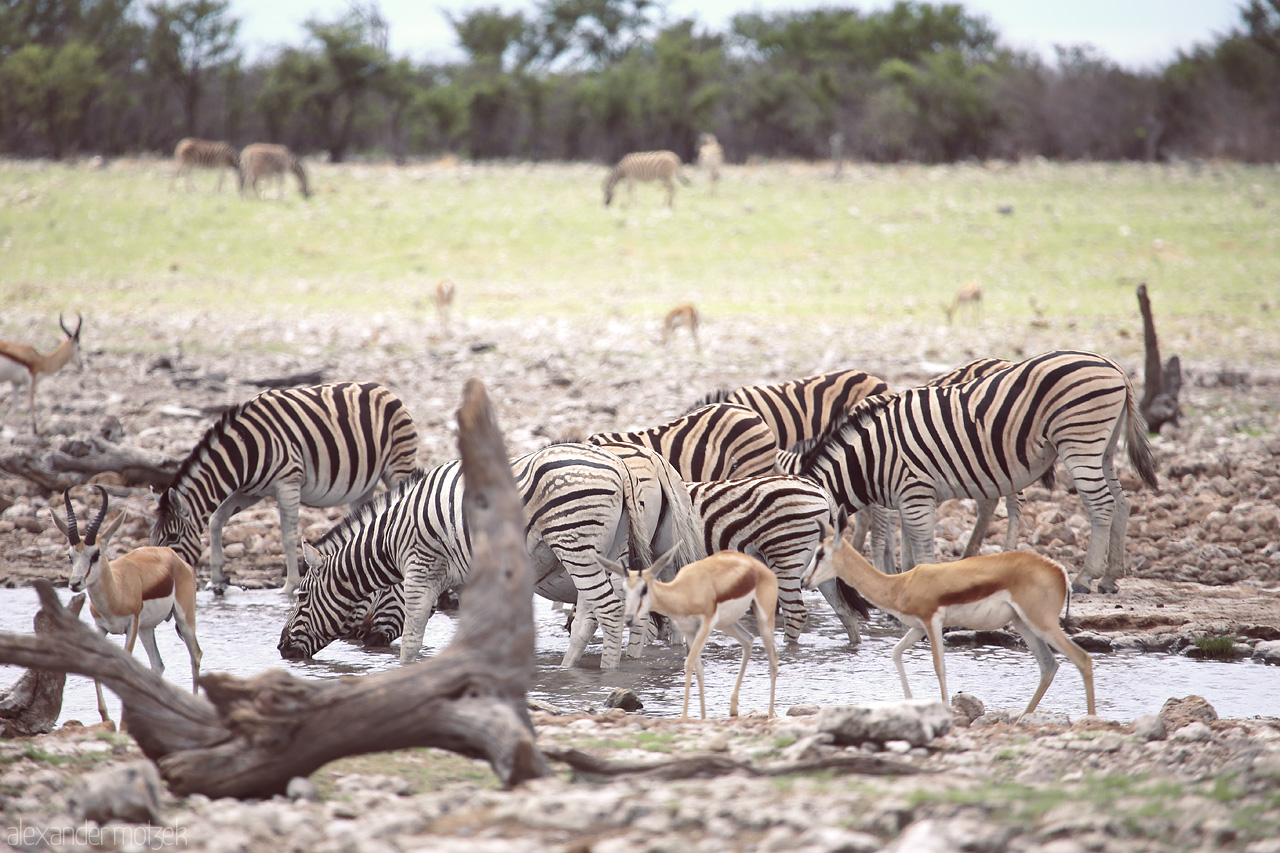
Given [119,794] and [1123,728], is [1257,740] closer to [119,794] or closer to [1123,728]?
[1123,728]

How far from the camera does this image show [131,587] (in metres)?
6.80

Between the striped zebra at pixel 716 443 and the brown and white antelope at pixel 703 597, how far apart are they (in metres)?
2.78

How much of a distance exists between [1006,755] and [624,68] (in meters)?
46.8

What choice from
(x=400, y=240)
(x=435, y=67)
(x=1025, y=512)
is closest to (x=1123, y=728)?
(x=1025, y=512)

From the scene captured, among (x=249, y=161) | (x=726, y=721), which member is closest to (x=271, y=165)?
(x=249, y=161)

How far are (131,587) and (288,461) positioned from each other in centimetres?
293

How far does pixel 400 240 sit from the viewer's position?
1110 inches

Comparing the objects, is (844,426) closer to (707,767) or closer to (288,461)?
(288,461)

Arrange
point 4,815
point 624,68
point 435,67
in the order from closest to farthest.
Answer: point 4,815 < point 624,68 < point 435,67

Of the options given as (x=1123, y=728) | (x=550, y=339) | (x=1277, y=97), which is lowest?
(x=1123, y=728)

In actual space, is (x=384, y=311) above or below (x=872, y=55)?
below

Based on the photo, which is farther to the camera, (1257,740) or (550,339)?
(550,339)

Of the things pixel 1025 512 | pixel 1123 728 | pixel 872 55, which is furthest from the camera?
pixel 872 55

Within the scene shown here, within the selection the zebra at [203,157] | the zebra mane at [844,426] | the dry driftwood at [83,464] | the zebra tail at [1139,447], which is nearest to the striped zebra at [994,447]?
the zebra mane at [844,426]
